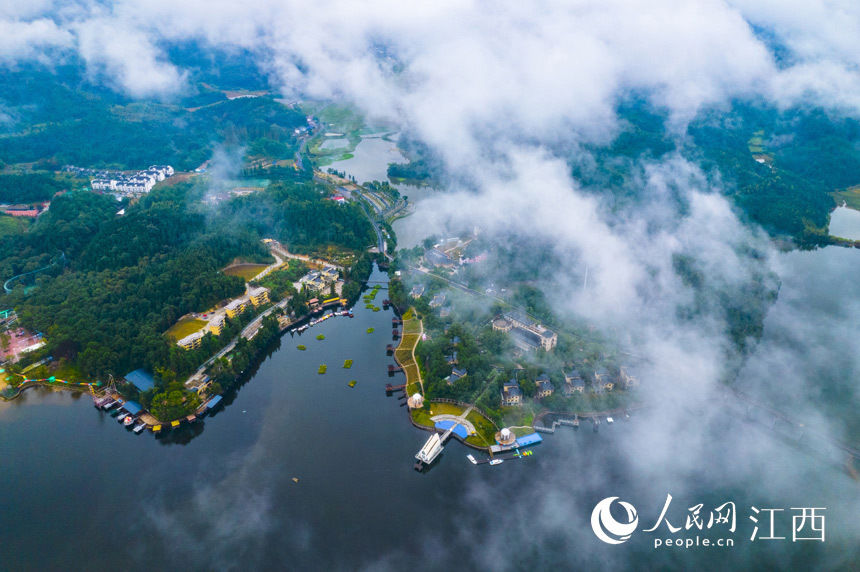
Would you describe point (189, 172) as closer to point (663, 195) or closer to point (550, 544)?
point (663, 195)

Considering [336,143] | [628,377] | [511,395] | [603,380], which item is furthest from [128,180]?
[628,377]

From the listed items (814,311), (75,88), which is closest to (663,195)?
(814,311)

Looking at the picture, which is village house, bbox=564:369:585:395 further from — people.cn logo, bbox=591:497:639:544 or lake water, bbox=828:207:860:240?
lake water, bbox=828:207:860:240

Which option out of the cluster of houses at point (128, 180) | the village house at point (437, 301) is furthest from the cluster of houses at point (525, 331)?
the cluster of houses at point (128, 180)

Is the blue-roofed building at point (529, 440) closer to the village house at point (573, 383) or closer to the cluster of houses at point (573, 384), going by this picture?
the cluster of houses at point (573, 384)

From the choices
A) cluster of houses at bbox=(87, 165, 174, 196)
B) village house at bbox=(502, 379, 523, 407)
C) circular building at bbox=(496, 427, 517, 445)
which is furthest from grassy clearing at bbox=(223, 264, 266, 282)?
cluster of houses at bbox=(87, 165, 174, 196)
